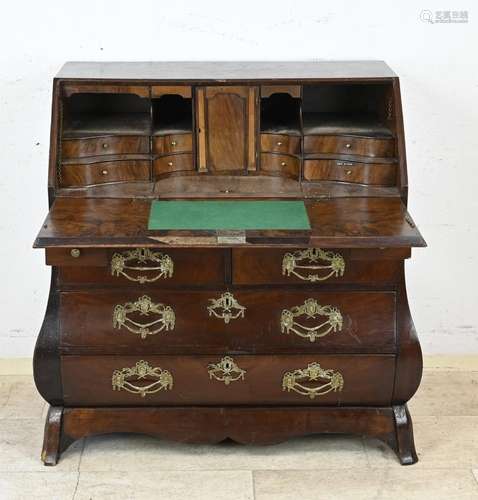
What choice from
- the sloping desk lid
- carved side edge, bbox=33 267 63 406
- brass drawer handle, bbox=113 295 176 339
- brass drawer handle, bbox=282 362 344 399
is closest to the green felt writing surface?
the sloping desk lid

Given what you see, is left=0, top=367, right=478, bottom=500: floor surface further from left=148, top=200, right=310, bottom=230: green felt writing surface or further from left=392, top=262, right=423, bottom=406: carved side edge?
left=148, top=200, right=310, bottom=230: green felt writing surface

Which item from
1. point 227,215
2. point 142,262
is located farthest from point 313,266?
point 142,262

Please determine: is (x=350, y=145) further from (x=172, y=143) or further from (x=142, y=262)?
(x=142, y=262)

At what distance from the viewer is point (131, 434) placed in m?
3.92

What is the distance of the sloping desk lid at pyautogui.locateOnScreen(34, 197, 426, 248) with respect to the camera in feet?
10.9

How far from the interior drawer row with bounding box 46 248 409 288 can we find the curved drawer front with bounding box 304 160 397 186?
33 centimetres

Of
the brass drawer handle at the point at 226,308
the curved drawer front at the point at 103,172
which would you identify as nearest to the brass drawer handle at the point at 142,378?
the brass drawer handle at the point at 226,308

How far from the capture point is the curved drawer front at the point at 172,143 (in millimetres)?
3742

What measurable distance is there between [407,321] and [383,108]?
2.42 ft

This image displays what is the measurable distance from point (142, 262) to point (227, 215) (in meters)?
0.30

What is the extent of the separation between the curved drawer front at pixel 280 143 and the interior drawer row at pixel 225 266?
1.41 ft

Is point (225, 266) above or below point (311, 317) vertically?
above

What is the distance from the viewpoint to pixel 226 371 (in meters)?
3.63

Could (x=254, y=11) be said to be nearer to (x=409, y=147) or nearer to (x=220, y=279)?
(x=409, y=147)
